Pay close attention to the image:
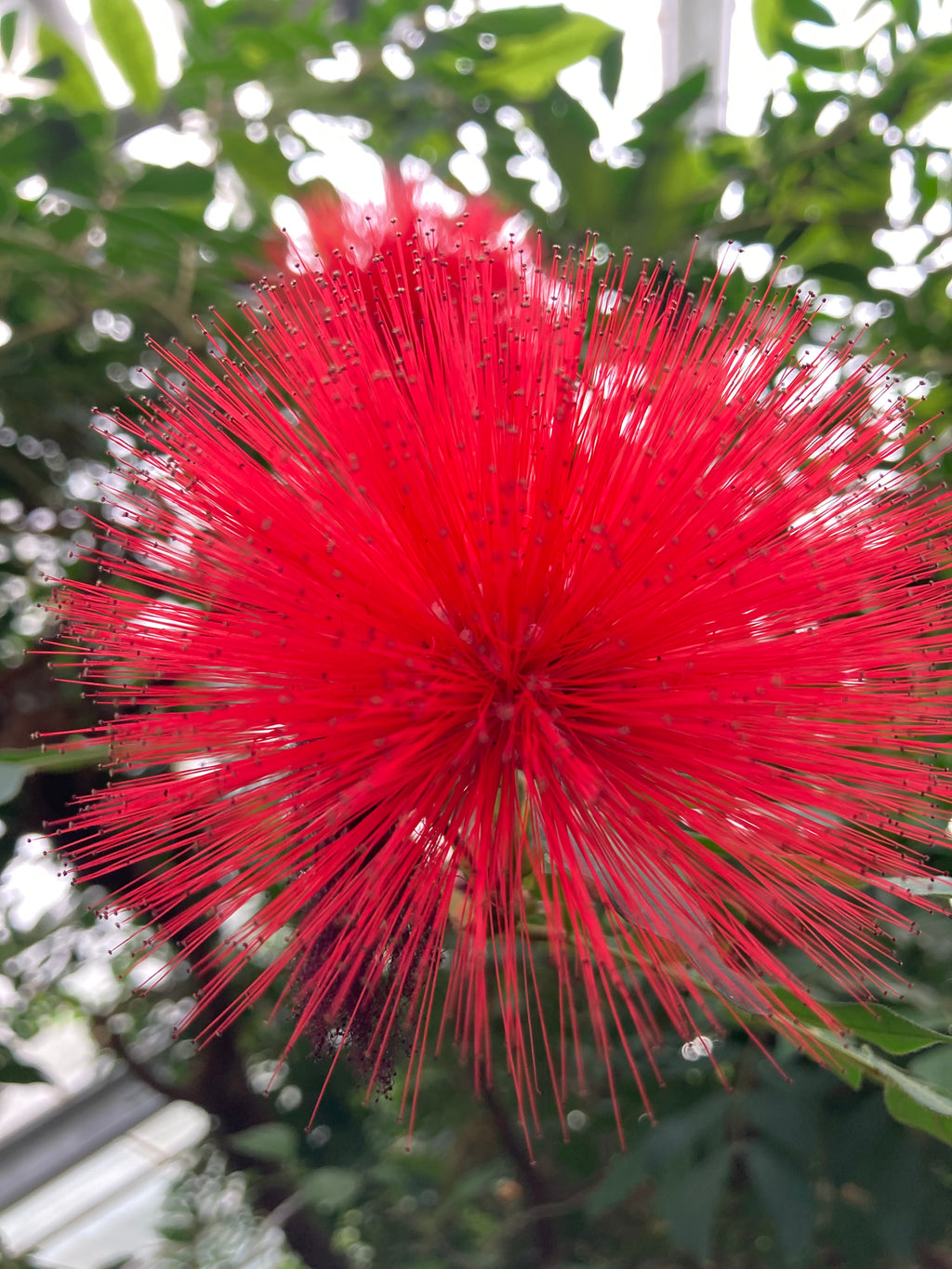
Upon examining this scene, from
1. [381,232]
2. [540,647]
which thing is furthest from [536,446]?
[381,232]

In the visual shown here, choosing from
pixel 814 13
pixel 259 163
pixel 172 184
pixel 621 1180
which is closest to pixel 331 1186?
pixel 621 1180

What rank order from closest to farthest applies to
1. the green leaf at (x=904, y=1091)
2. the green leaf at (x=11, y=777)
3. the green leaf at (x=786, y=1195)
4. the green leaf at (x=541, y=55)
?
the green leaf at (x=904, y=1091), the green leaf at (x=11, y=777), the green leaf at (x=786, y=1195), the green leaf at (x=541, y=55)

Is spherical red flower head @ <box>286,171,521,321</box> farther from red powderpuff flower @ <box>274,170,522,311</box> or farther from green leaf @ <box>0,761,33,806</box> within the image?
green leaf @ <box>0,761,33,806</box>

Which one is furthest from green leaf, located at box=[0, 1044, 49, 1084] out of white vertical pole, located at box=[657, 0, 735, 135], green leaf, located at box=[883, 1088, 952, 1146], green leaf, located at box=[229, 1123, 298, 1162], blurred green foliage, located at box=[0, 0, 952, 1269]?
white vertical pole, located at box=[657, 0, 735, 135]

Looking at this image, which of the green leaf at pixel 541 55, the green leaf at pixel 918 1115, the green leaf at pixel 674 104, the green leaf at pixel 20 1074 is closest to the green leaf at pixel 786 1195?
the green leaf at pixel 918 1115

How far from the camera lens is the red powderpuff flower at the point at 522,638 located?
1.98 ft

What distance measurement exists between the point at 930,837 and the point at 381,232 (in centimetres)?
84

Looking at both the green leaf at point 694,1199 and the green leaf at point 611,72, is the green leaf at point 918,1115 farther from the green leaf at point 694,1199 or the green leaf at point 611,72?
the green leaf at point 611,72

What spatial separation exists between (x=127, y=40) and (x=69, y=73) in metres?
0.10

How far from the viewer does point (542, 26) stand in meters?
1.26

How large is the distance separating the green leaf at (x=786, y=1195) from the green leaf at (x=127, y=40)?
1.57 m

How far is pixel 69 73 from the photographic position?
125 centimetres

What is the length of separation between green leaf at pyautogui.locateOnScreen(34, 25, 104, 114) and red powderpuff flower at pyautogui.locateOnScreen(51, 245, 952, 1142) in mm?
889

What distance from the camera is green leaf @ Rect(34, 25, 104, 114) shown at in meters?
1.21
